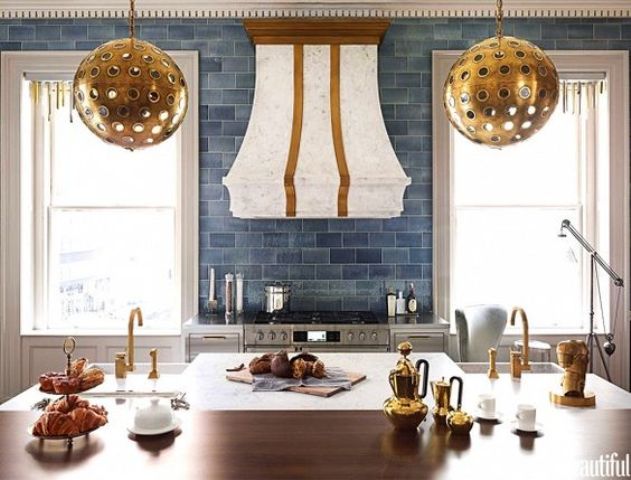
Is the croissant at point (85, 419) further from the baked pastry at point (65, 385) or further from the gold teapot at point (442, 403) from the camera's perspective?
the gold teapot at point (442, 403)

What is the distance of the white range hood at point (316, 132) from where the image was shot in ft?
15.5

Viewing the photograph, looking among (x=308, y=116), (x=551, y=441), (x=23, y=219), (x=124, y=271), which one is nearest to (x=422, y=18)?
(x=308, y=116)

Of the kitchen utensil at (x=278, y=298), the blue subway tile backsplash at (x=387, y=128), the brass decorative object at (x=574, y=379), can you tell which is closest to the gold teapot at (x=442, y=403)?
the brass decorative object at (x=574, y=379)

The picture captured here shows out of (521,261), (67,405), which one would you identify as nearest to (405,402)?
(67,405)

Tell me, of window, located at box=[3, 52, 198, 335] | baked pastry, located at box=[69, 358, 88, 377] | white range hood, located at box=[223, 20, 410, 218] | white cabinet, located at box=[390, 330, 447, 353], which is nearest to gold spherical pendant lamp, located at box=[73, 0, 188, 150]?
baked pastry, located at box=[69, 358, 88, 377]

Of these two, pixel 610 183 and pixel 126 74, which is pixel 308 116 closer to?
pixel 610 183

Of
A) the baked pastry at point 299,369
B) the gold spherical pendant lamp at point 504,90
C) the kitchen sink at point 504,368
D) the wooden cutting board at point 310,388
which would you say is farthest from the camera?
the kitchen sink at point 504,368

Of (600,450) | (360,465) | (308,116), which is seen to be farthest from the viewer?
(308,116)

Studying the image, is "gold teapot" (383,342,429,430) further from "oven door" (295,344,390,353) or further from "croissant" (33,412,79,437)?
"oven door" (295,344,390,353)

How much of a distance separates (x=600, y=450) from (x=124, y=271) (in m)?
4.34

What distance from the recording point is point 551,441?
73.0 inches

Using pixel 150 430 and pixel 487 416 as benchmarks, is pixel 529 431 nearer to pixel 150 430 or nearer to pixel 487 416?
pixel 487 416

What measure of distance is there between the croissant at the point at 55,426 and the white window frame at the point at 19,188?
3.25 m

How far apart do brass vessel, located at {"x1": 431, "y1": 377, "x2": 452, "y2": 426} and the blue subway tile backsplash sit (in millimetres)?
3126
